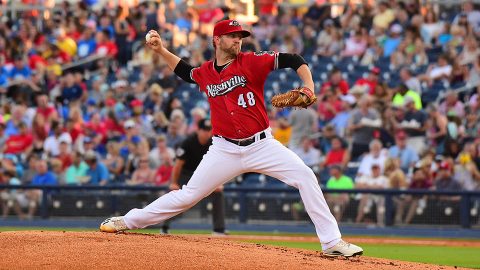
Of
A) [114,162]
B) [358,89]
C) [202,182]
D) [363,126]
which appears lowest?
[202,182]

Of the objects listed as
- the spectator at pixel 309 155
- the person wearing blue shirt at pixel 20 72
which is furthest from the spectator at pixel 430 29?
the person wearing blue shirt at pixel 20 72

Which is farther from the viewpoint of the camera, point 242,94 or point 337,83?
point 337,83

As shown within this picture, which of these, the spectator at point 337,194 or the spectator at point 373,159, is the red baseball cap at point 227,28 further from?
the spectator at point 373,159

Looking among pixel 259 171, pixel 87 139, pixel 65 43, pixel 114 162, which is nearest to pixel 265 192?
pixel 114 162

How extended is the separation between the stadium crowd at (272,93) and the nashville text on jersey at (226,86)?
7.78 m

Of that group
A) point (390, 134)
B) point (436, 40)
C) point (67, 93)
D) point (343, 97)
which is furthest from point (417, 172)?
point (67, 93)

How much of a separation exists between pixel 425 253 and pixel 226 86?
5093 mm

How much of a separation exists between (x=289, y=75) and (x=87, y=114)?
3.99m

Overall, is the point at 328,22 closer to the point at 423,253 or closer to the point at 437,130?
the point at 437,130

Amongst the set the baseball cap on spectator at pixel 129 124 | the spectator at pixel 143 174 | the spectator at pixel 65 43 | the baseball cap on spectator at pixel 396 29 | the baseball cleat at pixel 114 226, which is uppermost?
the spectator at pixel 65 43

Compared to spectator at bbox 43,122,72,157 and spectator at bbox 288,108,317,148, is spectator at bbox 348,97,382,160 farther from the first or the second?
spectator at bbox 43,122,72,157

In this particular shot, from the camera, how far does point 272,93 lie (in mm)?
20625

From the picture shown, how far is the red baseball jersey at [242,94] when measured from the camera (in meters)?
9.06

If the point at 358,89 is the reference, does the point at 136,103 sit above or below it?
above
